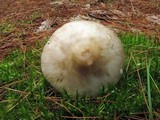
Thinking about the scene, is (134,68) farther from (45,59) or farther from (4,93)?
(4,93)

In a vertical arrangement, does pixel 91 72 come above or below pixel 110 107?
above

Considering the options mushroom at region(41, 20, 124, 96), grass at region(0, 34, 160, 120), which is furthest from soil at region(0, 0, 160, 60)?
mushroom at region(41, 20, 124, 96)

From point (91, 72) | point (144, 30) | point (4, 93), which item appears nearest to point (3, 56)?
point (4, 93)

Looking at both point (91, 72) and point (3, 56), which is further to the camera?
point (3, 56)

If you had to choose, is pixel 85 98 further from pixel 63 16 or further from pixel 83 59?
pixel 63 16


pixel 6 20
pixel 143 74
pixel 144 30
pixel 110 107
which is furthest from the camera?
pixel 6 20

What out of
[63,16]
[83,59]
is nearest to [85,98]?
[83,59]

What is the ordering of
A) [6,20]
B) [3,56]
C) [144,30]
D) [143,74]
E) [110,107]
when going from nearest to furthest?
[110,107], [143,74], [3,56], [144,30], [6,20]

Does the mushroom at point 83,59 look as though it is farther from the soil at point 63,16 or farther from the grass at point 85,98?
the soil at point 63,16
